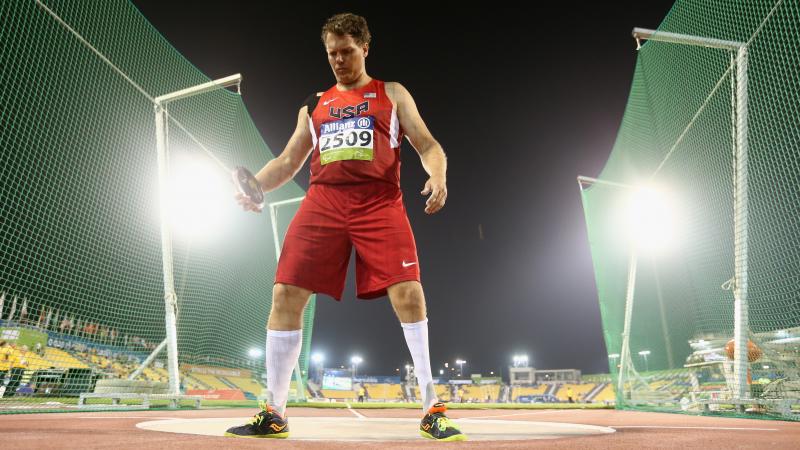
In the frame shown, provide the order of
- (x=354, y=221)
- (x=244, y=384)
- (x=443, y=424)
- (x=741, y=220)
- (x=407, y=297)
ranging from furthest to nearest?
(x=244, y=384)
(x=741, y=220)
(x=354, y=221)
(x=407, y=297)
(x=443, y=424)

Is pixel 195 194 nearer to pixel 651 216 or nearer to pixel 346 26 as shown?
pixel 346 26

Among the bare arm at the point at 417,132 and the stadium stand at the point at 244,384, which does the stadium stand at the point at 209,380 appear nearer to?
the stadium stand at the point at 244,384

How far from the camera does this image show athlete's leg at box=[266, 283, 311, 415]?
226cm

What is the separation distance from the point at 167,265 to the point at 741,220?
7.11 meters

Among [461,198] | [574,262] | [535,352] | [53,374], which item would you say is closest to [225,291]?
[53,374]

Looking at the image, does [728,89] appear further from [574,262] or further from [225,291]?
[574,262]

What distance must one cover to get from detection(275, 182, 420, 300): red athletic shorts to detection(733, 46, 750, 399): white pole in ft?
14.5

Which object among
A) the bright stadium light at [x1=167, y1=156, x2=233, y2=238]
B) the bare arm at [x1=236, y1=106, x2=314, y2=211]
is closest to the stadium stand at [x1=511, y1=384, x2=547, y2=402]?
the bright stadium light at [x1=167, y1=156, x2=233, y2=238]

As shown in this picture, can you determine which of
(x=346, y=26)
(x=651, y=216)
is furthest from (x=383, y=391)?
(x=346, y=26)

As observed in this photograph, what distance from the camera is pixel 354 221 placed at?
2312 mm

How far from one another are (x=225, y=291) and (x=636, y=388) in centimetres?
900

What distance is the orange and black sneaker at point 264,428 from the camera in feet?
6.53

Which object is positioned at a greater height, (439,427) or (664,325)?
(664,325)

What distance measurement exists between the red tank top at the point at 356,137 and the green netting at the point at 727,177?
4.36 meters
